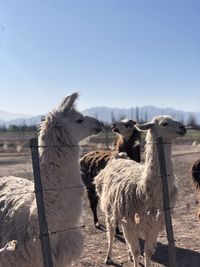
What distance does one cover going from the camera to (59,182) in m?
3.93

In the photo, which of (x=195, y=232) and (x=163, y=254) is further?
(x=195, y=232)

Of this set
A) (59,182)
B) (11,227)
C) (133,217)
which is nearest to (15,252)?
(11,227)

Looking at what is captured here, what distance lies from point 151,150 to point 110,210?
1.19 meters

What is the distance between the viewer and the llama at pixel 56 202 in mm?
3820

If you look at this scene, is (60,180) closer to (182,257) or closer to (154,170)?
(154,170)

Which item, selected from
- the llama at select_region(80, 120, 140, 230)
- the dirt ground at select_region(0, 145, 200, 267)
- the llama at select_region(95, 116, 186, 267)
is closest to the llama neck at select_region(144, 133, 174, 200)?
the llama at select_region(95, 116, 186, 267)

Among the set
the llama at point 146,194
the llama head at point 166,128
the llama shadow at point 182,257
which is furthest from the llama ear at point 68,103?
the llama shadow at point 182,257

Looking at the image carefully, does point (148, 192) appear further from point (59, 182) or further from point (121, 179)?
point (59, 182)

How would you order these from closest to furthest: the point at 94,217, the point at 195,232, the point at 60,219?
1. the point at 60,219
2. the point at 195,232
3. the point at 94,217

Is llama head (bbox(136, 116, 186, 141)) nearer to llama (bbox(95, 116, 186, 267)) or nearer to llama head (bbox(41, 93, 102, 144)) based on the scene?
llama (bbox(95, 116, 186, 267))

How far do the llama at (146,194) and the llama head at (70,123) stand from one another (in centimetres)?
131

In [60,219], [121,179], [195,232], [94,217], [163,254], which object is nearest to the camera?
[60,219]

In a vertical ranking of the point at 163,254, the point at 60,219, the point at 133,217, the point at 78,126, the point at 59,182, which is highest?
the point at 78,126

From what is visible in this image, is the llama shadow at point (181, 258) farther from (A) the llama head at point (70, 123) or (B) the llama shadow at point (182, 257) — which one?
(A) the llama head at point (70, 123)
